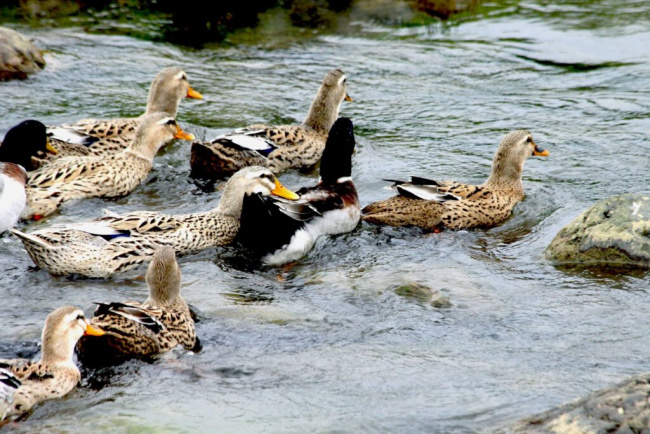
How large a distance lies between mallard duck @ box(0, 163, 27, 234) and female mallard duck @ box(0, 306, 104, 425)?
10.5 feet

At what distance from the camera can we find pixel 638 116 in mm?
12750

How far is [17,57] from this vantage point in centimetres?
1473

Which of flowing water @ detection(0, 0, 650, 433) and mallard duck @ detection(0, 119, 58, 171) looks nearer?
flowing water @ detection(0, 0, 650, 433)

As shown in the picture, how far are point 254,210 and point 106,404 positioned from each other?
10.3 feet

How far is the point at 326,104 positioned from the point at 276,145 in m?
1.25

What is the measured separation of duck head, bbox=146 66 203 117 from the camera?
13.0 m

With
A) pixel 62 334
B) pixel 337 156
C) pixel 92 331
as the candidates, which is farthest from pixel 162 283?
pixel 337 156

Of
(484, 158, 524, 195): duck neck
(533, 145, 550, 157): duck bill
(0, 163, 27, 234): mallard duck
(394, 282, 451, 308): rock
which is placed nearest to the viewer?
(394, 282, 451, 308): rock

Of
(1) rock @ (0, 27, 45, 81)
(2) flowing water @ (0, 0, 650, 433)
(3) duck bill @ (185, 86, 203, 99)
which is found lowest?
(2) flowing water @ (0, 0, 650, 433)

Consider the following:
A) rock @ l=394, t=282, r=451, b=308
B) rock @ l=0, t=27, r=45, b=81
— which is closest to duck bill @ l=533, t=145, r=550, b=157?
rock @ l=394, t=282, r=451, b=308

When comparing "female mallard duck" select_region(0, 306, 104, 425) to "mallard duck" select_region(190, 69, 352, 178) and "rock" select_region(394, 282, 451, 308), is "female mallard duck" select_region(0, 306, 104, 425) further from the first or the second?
"mallard duck" select_region(190, 69, 352, 178)

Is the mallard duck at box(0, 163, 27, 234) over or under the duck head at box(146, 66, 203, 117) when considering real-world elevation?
under

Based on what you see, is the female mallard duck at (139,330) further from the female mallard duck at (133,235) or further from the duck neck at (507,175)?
the duck neck at (507,175)

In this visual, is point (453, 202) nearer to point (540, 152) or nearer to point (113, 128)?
point (540, 152)
